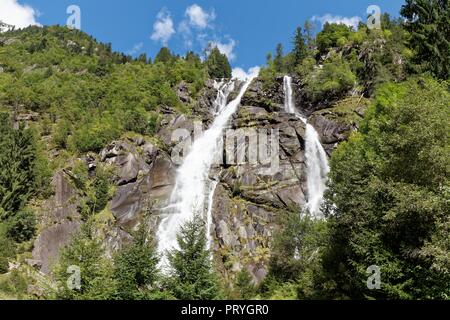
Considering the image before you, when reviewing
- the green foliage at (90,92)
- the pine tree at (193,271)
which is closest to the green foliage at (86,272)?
the pine tree at (193,271)

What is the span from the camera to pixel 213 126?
2753 inches

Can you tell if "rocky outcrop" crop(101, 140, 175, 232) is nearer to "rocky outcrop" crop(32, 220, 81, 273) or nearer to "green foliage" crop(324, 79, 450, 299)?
"rocky outcrop" crop(32, 220, 81, 273)

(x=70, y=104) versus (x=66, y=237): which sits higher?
(x=70, y=104)

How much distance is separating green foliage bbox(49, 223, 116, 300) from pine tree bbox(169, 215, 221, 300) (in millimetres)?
3153

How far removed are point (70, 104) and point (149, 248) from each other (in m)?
73.1

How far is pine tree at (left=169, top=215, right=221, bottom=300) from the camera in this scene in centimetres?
2019

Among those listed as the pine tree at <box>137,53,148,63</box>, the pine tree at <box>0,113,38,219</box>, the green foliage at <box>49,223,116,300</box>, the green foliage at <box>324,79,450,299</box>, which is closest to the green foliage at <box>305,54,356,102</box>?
the pine tree at <box>0,113,38,219</box>

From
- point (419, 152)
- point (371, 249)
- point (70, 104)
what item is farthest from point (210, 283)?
point (70, 104)

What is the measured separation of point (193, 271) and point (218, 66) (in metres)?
98.4

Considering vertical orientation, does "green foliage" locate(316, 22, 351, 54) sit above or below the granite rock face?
above

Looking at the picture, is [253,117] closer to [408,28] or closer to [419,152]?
[408,28]

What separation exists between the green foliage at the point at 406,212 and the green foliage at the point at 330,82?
4786 cm

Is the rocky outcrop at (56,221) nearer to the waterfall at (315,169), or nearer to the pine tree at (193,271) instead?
the waterfall at (315,169)

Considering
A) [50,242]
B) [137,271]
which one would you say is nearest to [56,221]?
[50,242]
